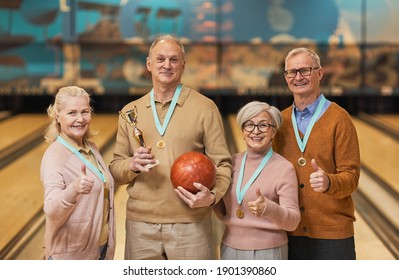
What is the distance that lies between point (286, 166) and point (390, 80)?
6.08m

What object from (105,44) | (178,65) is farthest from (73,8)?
(178,65)

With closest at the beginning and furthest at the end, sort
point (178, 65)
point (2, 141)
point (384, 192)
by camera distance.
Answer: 1. point (178, 65)
2. point (384, 192)
3. point (2, 141)

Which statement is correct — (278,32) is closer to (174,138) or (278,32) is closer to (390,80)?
(390,80)

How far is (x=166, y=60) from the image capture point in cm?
206

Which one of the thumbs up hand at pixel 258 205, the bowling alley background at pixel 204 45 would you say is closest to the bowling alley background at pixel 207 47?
the bowling alley background at pixel 204 45

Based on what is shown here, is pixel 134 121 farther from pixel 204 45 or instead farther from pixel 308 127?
pixel 204 45

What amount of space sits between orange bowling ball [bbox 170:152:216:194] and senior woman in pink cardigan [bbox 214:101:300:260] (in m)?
0.13

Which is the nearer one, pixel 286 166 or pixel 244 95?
pixel 286 166

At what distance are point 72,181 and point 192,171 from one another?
35 cm

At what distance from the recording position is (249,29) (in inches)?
307

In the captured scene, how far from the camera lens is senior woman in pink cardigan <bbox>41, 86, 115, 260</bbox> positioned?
2.00 m

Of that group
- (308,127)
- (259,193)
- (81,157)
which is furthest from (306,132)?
(81,157)

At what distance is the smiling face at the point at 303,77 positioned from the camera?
6.98 ft

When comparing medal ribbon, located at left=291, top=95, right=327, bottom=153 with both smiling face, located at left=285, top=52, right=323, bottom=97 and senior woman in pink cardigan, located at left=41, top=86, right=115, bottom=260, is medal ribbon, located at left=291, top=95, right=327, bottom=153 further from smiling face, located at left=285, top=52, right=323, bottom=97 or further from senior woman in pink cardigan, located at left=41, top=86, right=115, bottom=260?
senior woman in pink cardigan, located at left=41, top=86, right=115, bottom=260
